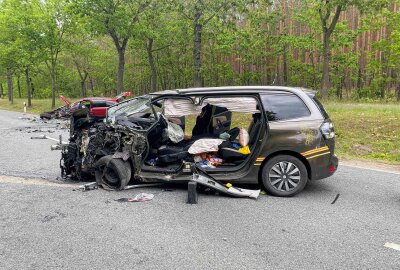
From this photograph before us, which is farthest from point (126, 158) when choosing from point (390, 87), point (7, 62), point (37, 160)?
point (7, 62)

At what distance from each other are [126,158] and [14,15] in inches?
1122

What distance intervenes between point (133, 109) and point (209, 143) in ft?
4.94

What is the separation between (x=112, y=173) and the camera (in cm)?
551

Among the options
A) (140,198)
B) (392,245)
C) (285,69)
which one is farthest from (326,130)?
(285,69)

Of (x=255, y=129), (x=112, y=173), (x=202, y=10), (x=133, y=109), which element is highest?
(x=202, y=10)

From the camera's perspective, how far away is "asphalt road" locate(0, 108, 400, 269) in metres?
3.30

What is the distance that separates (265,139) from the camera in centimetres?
517

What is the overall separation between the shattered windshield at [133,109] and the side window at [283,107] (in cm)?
199

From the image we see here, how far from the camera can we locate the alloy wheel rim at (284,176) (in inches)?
202

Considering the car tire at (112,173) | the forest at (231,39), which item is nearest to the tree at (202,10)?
the forest at (231,39)

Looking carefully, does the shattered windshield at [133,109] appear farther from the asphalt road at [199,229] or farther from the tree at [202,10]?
the tree at [202,10]

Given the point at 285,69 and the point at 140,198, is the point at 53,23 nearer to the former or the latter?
the point at 285,69

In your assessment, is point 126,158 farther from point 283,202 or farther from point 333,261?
point 333,261

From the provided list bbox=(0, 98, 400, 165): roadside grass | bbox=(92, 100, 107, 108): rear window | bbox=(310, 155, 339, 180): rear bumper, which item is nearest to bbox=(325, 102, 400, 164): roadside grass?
bbox=(0, 98, 400, 165): roadside grass
